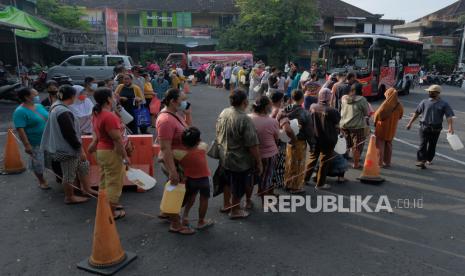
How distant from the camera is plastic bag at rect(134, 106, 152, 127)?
26.6 ft

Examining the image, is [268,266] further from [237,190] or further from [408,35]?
[408,35]

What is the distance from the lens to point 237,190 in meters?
4.79

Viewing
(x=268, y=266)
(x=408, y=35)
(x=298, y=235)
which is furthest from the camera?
(x=408, y=35)

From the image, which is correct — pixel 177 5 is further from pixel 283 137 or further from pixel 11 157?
pixel 283 137

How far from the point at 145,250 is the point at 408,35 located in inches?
1680

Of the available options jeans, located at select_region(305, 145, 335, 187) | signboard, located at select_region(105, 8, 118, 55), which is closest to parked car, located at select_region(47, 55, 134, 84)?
signboard, located at select_region(105, 8, 118, 55)

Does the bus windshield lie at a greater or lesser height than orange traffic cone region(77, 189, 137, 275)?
greater

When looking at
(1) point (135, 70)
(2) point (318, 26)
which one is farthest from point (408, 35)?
(1) point (135, 70)

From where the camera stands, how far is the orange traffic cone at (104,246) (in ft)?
12.2

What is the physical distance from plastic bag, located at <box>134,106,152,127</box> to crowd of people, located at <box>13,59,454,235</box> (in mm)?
510

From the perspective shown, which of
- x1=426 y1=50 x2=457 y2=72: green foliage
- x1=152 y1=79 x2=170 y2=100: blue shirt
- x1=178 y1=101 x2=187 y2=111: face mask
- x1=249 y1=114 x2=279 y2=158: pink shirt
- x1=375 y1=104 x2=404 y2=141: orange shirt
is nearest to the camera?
x1=178 y1=101 x2=187 y2=111: face mask

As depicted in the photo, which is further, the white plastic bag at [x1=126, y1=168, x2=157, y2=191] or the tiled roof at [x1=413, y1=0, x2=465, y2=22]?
the tiled roof at [x1=413, y1=0, x2=465, y2=22]

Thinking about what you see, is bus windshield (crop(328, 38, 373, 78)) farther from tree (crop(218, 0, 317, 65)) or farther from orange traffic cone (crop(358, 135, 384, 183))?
tree (crop(218, 0, 317, 65))

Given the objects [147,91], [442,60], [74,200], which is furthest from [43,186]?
[442,60]
